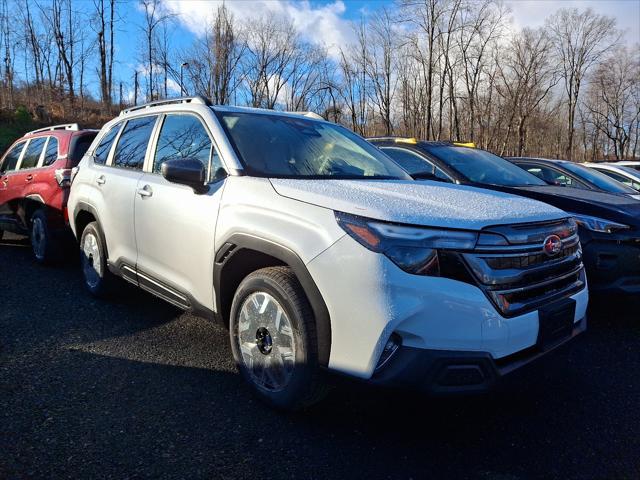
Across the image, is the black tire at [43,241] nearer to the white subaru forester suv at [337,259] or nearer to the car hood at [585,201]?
the white subaru forester suv at [337,259]

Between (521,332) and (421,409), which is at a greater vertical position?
(521,332)

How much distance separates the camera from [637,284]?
12.7 feet

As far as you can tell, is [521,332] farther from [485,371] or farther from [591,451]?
[591,451]

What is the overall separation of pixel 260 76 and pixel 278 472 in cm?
3240

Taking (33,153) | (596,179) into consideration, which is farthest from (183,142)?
(596,179)

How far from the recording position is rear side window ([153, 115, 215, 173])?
3.12 meters

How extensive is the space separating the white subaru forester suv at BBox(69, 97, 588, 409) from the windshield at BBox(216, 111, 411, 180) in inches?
0.6

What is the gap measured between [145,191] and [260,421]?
1.95 metres

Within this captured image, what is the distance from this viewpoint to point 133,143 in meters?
4.01

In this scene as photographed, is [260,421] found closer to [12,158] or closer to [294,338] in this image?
[294,338]

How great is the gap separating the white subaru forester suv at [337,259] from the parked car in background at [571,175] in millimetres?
4119

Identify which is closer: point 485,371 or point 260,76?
point 485,371

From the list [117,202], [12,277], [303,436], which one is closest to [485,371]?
[303,436]

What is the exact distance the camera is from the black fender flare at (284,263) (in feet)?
7.15
